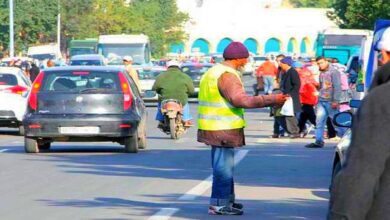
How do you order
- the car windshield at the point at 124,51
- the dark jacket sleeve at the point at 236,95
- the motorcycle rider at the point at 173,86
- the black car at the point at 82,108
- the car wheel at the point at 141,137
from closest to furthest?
the dark jacket sleeve at the point at 236,95, the black car at the point at 82,108, the car wheel at the point at 141,137, the motorcycle rider at the point at 173,86, the car windshield at the point at 124,51

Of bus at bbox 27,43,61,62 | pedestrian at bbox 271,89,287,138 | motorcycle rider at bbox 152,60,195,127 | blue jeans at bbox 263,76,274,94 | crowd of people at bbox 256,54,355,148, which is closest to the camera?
crowd of people at bbox 256,54,355,148

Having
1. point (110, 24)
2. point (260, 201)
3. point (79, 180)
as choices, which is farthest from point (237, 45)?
point (110, 24)

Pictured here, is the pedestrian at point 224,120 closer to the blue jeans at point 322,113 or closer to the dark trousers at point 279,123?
the blue jeans at point 322,113

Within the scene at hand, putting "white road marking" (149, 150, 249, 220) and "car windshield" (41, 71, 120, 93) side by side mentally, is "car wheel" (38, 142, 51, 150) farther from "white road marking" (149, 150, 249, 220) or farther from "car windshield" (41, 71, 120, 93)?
"white road marking" (149, 150, 249, 220)

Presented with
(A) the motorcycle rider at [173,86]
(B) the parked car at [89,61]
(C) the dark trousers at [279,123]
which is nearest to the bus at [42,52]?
(B) the parked car at [89,61]

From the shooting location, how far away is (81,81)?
21.0m

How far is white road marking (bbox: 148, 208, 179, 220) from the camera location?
12.0 metres

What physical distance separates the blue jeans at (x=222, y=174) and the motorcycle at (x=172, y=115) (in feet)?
45.0

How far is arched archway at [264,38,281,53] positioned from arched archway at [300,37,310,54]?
2.82 m

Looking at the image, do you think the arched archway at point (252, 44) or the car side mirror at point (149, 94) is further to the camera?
the arched archway at point (252, 44)

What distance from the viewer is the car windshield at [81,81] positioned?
20828 mm

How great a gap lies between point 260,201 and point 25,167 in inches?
215

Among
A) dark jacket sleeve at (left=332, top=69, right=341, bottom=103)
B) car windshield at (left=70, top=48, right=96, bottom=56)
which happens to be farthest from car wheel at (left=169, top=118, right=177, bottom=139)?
car windshield at (left=70, top=48, right=96, bottom=56)

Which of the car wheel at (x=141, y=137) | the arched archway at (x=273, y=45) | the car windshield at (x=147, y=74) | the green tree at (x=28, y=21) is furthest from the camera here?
the arched archway at (x=273, y=45)
